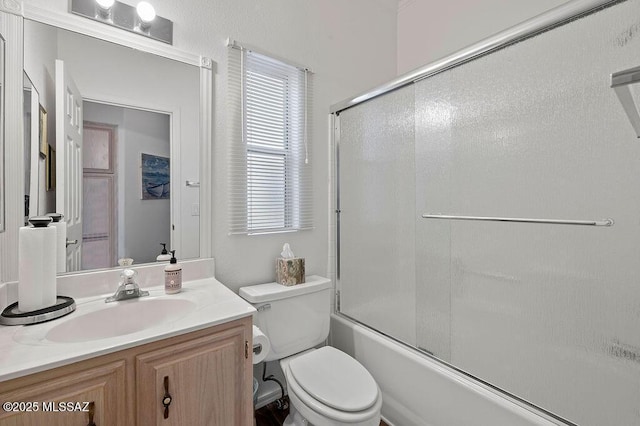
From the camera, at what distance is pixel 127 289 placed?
117cm

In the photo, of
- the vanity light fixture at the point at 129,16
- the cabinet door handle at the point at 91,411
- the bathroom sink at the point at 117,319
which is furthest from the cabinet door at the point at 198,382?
the vanity light fixture at the point at 129,16

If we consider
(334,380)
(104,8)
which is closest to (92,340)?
(334,380)

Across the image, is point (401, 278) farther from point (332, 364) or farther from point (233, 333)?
point (233, 333)

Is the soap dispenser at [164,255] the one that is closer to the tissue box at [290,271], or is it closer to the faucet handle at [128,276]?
the faucet handle at [128,276]

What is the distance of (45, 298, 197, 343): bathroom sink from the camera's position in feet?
3.18

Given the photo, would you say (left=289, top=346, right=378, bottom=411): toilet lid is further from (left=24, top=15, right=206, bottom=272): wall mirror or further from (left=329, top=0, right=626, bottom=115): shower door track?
(left=329, top=0, right=626, bottom=115): shower door track

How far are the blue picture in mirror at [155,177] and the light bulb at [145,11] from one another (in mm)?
580

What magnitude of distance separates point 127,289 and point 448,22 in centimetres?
238

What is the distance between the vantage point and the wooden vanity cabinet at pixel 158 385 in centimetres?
75

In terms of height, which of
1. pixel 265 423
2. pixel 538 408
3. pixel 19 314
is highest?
pixel 19 314

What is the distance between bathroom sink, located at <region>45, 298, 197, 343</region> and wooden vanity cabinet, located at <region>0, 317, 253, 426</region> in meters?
0.21

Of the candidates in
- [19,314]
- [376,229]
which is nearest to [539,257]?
[376,229]

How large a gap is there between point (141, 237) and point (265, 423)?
3.75 ft

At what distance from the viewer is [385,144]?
1667 millimetres
